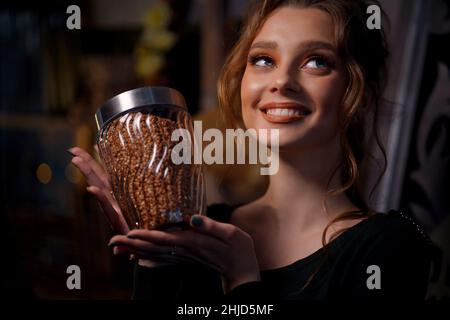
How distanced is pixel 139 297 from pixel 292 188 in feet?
0.61

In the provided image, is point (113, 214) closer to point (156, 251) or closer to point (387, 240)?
point (156, 251)

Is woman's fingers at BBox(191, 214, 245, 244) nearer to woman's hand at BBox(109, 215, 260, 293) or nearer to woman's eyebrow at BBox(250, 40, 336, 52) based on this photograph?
woman's hand at BBox(109, 215, 260, 293)

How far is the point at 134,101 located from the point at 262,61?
0.44 feet

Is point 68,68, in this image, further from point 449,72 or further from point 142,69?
point 449,72

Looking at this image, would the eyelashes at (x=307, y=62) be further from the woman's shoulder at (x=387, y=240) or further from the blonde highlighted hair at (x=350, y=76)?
the woman's shoulder at (x=387, y=240)

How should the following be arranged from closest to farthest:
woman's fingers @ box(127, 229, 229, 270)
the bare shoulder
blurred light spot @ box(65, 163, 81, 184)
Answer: woman's fingers @ box(127, 229, 229, 270) → the bare shoulder → blurred light spot @ box(65, 163, 81, 184)

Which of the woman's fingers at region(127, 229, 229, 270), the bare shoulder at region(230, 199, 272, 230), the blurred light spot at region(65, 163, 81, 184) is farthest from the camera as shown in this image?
the blurred light spot at region(65, 163, 81, 184)

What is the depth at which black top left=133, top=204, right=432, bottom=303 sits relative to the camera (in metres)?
0.56

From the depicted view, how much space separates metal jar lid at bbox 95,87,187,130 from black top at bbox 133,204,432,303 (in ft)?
0.49

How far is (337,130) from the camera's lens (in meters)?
0.59

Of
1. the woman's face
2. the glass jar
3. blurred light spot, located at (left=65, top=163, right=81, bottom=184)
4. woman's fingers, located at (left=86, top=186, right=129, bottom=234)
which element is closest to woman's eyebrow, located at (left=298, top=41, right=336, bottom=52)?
the woman's face

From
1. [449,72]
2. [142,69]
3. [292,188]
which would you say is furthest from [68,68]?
[292,188]

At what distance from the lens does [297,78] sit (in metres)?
0.55

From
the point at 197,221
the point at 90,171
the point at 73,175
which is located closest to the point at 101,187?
the point at 90,171
